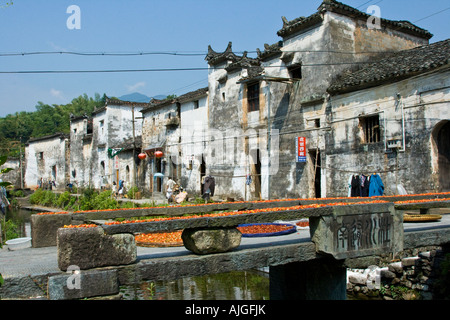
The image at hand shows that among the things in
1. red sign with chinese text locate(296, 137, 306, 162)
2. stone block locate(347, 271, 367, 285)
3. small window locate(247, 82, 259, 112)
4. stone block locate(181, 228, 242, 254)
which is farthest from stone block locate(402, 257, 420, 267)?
small window locate(247, 82, 259, 112)

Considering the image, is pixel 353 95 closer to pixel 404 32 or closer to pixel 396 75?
pixel 396 75

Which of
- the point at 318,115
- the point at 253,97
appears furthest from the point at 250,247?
the point at 253,97

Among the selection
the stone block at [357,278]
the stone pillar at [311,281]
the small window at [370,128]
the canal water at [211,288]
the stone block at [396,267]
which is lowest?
the canal water at [211,288]

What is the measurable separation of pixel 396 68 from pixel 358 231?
11700 mm

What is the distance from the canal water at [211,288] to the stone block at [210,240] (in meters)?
5.74

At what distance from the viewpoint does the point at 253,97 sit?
908 inches

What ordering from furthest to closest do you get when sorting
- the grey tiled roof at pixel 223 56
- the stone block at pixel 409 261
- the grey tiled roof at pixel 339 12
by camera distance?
the grey tiled roof at pixel 223 56
the grey tiled roof at pixel 339 12
the stone block at pixel 409 261

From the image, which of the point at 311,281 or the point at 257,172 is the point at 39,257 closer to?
the point at 311,281

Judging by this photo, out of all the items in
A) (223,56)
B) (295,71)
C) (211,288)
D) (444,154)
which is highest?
(223,56)

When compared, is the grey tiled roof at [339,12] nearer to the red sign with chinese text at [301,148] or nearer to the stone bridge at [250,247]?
the red sign with chinese text at [301,148]

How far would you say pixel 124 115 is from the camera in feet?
124

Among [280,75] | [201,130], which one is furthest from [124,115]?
[280,75]

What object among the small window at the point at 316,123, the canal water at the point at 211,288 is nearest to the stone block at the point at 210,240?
the canal water at the point at 211,288

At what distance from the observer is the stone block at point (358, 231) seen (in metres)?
5.39
